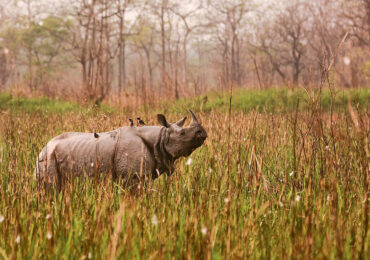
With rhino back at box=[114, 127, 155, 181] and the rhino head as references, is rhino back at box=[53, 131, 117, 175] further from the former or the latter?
the rhino head

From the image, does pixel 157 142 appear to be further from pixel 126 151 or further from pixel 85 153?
pixel 85 153

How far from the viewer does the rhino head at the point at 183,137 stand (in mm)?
2295

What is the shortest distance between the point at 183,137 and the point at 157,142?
0.20 metres

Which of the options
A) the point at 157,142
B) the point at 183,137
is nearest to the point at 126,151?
the point at 157,142

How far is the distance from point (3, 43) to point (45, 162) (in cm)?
3516

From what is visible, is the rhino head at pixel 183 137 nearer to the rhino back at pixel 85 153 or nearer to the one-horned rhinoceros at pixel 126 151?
the one-horned rhinoceros at pixel 126 151

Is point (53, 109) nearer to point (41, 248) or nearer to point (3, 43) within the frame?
point (41, 248)

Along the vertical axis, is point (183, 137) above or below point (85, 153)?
above

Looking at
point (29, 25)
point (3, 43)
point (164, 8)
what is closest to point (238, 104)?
point (164, 8)

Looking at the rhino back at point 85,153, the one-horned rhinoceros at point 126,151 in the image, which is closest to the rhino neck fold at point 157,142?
the one-horned rhinoceros at point 126,151

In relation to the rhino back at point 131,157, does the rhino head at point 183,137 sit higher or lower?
higher

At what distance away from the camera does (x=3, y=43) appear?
32031mm

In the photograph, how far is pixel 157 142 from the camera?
238 centimetres

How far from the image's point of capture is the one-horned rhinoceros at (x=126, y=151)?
233cm
